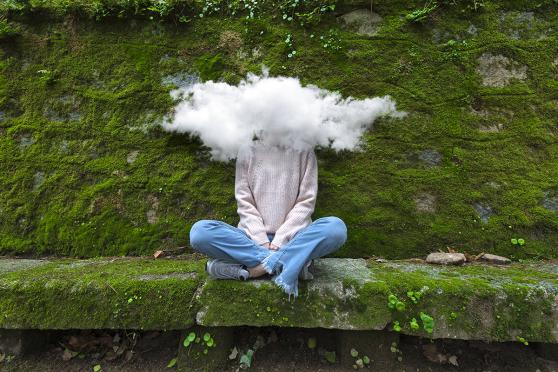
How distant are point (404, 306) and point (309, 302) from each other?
0.59 metres

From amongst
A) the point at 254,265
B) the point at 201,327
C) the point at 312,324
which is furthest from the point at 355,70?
the point at 201,327

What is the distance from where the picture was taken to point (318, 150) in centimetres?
304

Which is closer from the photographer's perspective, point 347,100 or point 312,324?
point 312,324

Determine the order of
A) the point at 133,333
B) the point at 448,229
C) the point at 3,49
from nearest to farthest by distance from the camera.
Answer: the point at 133,333 < the point at 448,229 < the point at 3,49

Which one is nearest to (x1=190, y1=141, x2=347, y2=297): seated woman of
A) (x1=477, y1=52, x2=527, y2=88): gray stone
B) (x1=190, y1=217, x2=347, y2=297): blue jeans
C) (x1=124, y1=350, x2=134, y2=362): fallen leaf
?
(x1=190, y1=217, x2=347, y2=297): blue jeans

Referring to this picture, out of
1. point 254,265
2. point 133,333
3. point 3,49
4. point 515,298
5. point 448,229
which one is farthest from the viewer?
point 3,49

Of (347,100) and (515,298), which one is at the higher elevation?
(347,100)

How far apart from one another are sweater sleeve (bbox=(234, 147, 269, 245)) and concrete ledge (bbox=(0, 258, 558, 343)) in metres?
0.42

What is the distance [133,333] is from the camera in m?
2.50

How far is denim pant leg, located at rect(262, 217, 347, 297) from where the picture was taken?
207cm

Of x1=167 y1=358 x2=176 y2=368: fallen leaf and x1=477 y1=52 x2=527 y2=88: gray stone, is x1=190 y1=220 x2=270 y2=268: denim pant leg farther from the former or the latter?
x1=477 y1=52 x2=527 y2=88: gray stone

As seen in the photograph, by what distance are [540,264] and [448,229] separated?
702mm

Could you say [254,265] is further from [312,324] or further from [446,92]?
[446,92]

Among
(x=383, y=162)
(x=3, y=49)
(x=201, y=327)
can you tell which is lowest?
(x=201, y=327)
